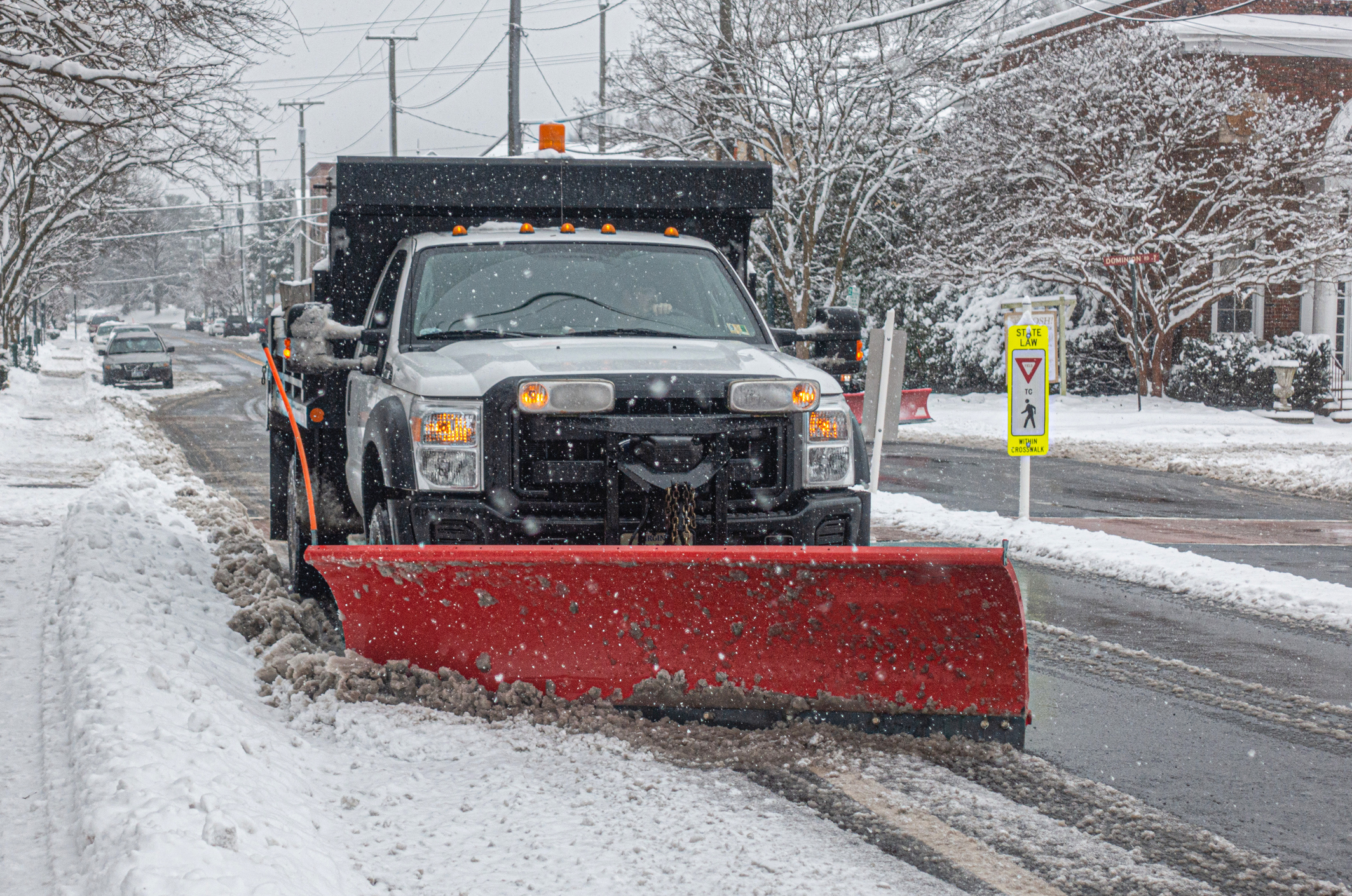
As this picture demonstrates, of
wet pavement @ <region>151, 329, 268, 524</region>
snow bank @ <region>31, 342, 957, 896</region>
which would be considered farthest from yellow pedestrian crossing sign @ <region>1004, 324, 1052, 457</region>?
snow bank @ <region>31, 342, 957, 896</region>

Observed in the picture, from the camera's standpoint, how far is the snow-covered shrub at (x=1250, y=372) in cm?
2708

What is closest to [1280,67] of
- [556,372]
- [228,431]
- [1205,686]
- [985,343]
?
[985,343]

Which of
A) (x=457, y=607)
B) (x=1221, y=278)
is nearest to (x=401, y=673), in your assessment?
(x=457, y=607)

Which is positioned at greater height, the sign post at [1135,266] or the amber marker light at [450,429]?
the sign post at [1135,266]

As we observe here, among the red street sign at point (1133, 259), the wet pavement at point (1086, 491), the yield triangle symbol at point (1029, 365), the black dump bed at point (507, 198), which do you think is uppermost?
the red street sign at point (1133, 259)

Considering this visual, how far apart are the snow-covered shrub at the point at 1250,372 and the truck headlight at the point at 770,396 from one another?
24539 mm

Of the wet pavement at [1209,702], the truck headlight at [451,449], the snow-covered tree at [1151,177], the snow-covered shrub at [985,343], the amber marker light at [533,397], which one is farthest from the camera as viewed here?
the snow-covered shrub at [985,343]

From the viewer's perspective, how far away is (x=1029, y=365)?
35.6 feet

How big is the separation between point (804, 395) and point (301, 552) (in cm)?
349

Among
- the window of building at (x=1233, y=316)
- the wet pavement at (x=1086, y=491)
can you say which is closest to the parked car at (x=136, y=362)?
the wet pavement at (x=1086, y=491)

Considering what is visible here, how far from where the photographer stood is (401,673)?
4.85 metres

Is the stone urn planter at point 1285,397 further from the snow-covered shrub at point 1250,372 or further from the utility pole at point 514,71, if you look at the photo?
the utility pole at point 514,71

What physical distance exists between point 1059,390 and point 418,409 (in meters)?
25.6

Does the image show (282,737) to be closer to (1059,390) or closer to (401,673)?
(401,673)
